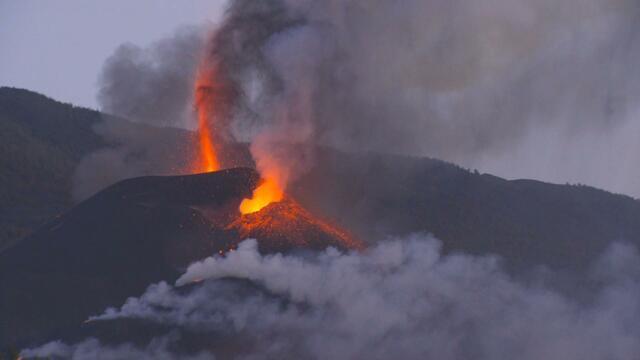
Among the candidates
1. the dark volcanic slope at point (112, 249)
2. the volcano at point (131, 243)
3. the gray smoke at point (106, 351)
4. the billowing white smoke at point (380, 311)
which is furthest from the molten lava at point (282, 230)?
the gray smoke at point (106, 351)

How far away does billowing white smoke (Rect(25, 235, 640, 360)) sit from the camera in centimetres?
9425

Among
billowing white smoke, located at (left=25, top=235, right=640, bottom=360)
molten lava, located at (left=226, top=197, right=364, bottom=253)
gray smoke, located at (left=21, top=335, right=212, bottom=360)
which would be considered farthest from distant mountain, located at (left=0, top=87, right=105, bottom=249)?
gray smoke, located at (left=21, top=335, right=212, bottom=360)

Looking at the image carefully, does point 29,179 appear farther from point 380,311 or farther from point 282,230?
point 380,311

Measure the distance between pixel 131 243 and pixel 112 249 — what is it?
61.4 inches

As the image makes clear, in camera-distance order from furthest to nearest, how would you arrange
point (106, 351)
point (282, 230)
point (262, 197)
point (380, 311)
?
point (262, 197) < point (282, 230) < point (380, 311) < point (106, 351)

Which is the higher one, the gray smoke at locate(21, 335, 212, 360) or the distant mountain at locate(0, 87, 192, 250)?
the distant mountain at locate(0, 87, 192, 250)

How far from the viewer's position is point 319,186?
167 metres

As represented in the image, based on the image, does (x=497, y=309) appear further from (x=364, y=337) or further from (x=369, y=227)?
(x=369, y=227)

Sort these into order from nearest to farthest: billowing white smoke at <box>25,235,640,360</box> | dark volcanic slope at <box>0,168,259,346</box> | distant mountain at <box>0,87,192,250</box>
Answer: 1. billowing white smoke at <box>25,235,640,360</box>
2. dark volcanic slope at <box>0,168,259,346</box>
3. distant mountain at <box>0,87,192,250</box>

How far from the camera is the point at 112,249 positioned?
347ft

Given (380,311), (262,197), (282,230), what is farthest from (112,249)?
Result: (380,311)

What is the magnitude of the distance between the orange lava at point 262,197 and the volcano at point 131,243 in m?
0.58

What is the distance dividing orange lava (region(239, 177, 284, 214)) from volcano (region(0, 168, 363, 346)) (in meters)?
0.58

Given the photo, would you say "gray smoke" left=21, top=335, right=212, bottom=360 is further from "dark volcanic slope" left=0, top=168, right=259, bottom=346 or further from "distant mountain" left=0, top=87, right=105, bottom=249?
"distant mountain" left=0, top=87, right=105, bottom=249
